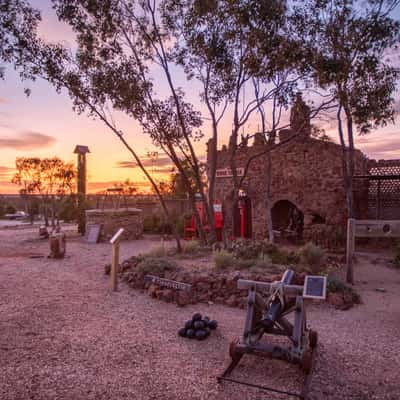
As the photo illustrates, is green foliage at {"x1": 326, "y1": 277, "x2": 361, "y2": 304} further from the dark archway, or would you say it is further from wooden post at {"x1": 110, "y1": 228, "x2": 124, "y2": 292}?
the dark archway

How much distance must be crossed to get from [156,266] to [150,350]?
123 inches

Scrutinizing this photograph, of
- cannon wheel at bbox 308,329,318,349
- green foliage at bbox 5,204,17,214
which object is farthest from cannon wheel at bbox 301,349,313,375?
green foliage at bbox 5,204,17,214

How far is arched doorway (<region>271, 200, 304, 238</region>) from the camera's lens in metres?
14.3

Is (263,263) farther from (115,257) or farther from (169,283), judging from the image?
(115,257)

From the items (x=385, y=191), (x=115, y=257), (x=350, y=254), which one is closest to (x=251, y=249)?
(x=350, y=254)

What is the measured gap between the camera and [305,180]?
13.0 meters

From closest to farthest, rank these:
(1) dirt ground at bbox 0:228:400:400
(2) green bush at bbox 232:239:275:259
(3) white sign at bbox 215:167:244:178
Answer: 1. (1) dirt ground at bbox 0:228:400:400
2. (2) green bush at bbox 232:239:275:259
3. (3) white sign at bbox 215:167:244:178

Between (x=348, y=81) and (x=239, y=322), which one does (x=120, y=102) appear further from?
(x=239, y=322)

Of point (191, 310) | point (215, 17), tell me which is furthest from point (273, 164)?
point (191, 310)

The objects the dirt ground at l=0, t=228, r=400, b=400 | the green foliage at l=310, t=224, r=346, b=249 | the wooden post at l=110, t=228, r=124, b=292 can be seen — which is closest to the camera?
the dirt ground at l=0, t=228, r=400, b=400

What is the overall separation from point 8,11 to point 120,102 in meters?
2.99

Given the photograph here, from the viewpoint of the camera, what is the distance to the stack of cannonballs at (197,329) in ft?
14.6

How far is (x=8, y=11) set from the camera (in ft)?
26.8

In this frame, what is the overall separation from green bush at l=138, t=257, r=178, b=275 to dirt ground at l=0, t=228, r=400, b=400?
1.78 feet
